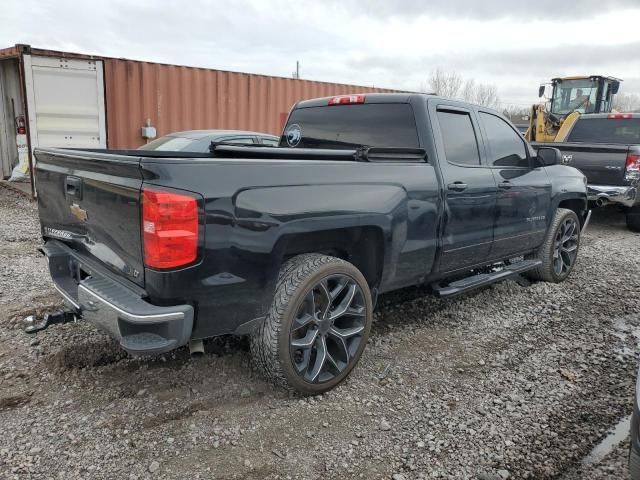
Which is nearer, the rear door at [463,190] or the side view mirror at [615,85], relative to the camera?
the rear door at [463,190]

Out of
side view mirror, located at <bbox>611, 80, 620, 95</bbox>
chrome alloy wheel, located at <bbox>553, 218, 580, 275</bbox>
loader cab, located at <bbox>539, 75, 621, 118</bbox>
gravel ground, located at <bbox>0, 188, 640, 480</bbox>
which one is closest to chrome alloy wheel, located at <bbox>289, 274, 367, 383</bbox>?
gravel ground, located at <bbox>0, 188, 640, 480</bbox>

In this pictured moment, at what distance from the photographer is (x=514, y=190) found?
4.41 m

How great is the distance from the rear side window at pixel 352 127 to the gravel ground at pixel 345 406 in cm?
149

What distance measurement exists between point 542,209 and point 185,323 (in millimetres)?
3769

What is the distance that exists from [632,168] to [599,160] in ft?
1.56

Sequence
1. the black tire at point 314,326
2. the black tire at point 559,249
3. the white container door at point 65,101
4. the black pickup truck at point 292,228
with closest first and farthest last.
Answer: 1. the black pickup truck at point 292,228
2. the black tire at point 314,326
3. the black tire at point 559,249
4. the white container door at point 65,101

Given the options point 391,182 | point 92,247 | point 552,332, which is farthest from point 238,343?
point 552,332

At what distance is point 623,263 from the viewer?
6.46m

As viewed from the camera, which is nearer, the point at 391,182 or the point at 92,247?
the point at 92,247

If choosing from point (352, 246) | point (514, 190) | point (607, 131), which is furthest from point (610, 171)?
point (352, 246)

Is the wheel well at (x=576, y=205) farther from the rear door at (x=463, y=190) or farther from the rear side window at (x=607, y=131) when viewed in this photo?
the rear side window at (x=607, y=131)

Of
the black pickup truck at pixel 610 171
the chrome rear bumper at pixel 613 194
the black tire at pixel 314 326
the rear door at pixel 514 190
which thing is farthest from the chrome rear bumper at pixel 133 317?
the chrome rear bumper at pixel 613 194

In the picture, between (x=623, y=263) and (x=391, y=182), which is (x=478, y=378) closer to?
(x=391, y=182)

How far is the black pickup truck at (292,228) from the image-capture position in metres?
2.38
